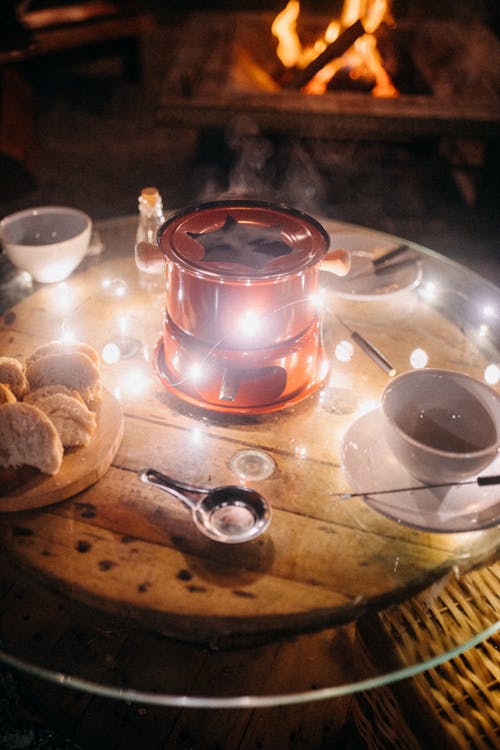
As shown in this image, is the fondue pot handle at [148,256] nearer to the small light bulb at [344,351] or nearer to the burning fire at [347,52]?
the small light bulb at [344,351]

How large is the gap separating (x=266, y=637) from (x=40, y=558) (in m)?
0.49

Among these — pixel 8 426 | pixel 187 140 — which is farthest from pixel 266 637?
pixel 187 140

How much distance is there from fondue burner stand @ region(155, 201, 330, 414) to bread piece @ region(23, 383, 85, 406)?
29 centimetres

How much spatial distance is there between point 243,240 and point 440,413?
66 centimetres

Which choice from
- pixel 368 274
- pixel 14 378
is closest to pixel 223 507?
pixel 14 378

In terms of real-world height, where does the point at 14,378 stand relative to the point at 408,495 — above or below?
above

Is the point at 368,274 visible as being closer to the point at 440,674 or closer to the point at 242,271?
the point at 242,271

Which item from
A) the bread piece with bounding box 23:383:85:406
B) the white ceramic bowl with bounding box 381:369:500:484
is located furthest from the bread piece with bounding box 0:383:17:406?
the white ceramic bowl with bounding box 381:369:500:484

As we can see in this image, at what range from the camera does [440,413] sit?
1.46m

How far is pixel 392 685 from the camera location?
54.2 inches

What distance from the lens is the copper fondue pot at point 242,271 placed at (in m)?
1.41

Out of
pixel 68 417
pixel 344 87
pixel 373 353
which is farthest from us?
pixel 344 87

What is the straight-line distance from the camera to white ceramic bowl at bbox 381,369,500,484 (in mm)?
1350

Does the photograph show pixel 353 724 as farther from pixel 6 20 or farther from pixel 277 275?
pixel 6 20
